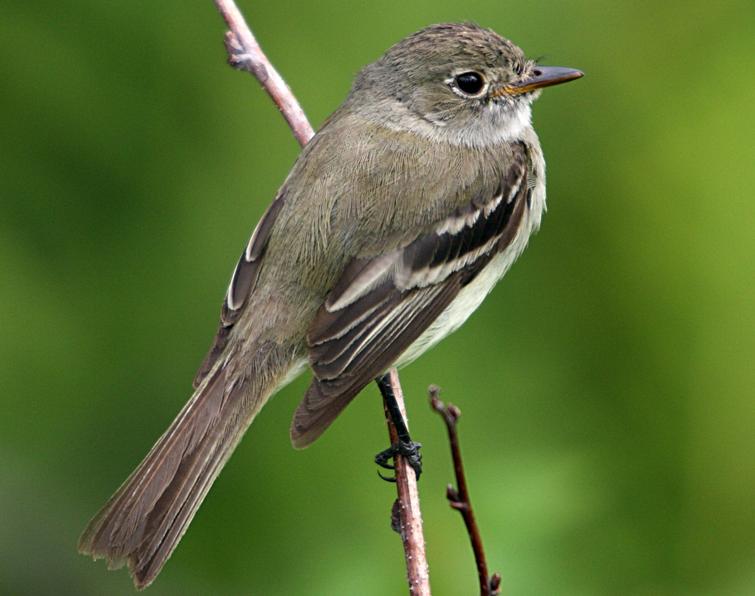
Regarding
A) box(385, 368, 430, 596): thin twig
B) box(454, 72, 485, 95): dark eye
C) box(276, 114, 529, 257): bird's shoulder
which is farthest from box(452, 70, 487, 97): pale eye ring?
box(385, 368, 430, 596): thin twig

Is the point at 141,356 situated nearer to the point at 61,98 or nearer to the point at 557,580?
the point at 61,98

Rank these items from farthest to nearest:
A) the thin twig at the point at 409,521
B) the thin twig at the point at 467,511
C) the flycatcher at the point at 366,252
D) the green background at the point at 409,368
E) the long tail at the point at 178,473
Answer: the green background at the point at 409,368 → the flycatcher at the point at 366,252 → the long tail at the point at 178,473 → the thin twig at the point at 409,521 → the thin twig at the point at 467,511

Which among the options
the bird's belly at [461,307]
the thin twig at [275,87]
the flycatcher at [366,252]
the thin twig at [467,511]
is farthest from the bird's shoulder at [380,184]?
the thin twig at [467,511]

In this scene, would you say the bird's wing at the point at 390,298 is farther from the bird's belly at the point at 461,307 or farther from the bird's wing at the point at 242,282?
the bird's wing at the point at 242,282

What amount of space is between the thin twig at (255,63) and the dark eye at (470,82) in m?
0.58

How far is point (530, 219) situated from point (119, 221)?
1496mm

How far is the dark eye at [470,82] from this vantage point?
4.55 metres

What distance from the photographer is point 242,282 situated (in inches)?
170

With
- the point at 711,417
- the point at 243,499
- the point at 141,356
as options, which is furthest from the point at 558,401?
the point at 141,356

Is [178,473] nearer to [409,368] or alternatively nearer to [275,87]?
[409,368]

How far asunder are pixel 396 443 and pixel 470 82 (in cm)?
135

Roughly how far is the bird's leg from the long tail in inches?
15.8

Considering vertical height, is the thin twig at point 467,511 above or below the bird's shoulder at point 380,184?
below

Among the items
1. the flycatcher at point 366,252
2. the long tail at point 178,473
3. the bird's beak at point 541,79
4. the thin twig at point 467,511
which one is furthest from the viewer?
the bird's beak at point 541,79
